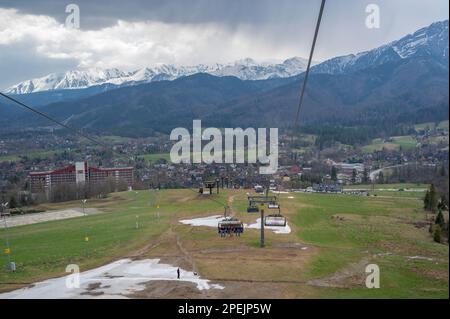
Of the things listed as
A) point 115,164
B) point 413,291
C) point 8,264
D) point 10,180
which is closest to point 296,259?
point 413,291

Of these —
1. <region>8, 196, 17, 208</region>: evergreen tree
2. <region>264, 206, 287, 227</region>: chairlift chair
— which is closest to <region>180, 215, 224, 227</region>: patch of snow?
<region>264, 206, 287, 227</region>: chairlift chair

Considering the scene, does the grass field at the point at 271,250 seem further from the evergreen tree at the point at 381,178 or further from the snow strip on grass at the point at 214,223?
the evergreen tree at the point at 381,178

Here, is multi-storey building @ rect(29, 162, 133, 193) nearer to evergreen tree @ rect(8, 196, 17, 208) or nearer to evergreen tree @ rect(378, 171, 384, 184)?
evergreen tree @ rect(8, 196, 17, 208)

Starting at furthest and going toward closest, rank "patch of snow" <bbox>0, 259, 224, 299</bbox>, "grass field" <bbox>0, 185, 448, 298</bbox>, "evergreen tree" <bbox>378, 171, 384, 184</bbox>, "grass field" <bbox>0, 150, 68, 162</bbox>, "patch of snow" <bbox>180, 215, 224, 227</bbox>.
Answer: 1. "grass field" <bbox>0, 150, 68, 162</bbox>
2. "evergreen tree" <bbox>378, 171, 384, 184</bbox>
3. "patch of snow" <bbox>180, 215, 224, 227</bbox>
4. "grass field" <bbox>0, 185, 448, 298</bbox>
5. "patch of snow" <bbox>0, 259, 224, 299</bbox>

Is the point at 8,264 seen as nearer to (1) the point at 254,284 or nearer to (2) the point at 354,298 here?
(1) the point at 254,284

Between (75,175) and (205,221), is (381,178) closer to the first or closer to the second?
(75,175)

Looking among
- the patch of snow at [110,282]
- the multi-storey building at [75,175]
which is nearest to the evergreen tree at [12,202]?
the multi-storey building at [75,175]

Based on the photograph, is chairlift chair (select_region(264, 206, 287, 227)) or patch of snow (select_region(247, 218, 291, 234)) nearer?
patch of snow (select_region(247, 218, 291, 234))
